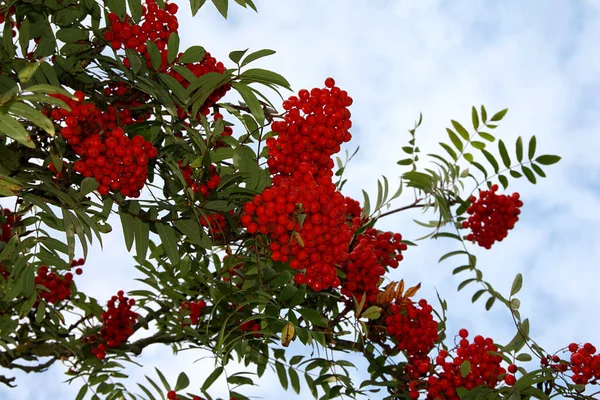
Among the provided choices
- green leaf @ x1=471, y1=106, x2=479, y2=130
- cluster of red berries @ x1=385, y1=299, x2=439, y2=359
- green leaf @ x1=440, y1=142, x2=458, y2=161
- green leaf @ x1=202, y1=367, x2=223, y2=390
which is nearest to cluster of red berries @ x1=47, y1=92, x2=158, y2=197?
green leaf @ x1=202, y1=367, x2=223, y2=390

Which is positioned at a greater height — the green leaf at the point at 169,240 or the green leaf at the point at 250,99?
the green leaf at the point at 250,99

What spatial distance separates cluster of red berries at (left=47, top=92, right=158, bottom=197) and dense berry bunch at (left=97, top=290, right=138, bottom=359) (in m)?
1.94

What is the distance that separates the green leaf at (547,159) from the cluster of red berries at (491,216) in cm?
33

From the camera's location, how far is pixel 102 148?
2281 mm

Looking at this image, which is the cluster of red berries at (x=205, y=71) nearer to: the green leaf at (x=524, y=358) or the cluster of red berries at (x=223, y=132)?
the cluster of red berries at (x=223, y=132)

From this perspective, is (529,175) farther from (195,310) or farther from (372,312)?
(195,310)

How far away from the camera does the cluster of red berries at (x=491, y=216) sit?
4316mm

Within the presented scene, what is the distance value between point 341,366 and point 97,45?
6.09ft

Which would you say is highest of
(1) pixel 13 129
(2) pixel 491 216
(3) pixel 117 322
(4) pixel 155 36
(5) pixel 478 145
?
(5) pixel 478 145

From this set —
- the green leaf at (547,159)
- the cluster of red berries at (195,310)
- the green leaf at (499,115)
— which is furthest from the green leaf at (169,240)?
the green leaf at (547,159)

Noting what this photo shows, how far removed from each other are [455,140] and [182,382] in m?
2.17

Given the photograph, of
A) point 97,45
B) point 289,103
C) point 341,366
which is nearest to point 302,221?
point 289,103

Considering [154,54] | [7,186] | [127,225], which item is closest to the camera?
[7,186]

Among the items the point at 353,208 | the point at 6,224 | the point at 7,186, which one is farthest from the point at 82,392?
the point at 7,186
